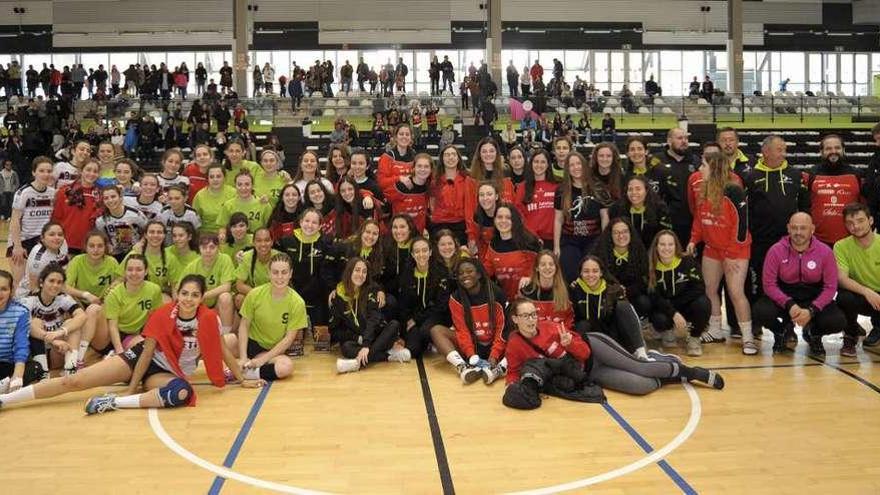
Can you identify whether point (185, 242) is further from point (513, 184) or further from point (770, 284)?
point (770, 284)

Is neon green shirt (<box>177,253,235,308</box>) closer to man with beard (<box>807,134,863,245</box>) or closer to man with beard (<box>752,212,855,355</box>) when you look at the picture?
man with beard (<box>752,212,855,355</box>)

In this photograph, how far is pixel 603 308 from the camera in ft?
20.2

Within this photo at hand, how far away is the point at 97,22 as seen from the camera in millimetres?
28578

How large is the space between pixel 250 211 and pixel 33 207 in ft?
7.29

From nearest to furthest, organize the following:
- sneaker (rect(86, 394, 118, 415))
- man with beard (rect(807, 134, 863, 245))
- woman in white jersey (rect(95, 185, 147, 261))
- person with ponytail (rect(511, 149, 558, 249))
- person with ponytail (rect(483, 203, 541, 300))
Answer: sneaker (rect(86, 394, 118, 415))
person with ponytail (rect(483, 203, 541, 300))
man with beard (rect(807, 134, 863, 245))
woman in white jersey (rect(95, 185, 147, 261))
person with ponytail (rect(511, 149, 558, 249))

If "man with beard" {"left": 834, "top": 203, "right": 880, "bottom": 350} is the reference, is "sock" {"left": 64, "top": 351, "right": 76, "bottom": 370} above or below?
below

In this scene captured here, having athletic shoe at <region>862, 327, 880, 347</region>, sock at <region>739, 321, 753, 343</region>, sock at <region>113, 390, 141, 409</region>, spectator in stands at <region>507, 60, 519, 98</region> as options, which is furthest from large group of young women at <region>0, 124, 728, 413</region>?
spectator in stands at <region>507, 60, 519, 98</region>

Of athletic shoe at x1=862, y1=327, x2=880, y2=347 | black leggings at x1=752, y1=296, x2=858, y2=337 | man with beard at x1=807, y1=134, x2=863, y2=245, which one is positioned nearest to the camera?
black leggings at x1=752, y1=296, x2=858, y2=337

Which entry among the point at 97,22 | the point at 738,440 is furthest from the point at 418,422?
the point at 97,22

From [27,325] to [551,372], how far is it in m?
4.14

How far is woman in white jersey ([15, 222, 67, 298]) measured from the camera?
6.58 m

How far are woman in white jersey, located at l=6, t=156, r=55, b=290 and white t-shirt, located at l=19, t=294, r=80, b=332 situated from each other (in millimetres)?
1443

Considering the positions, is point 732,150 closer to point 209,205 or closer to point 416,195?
point 416,195

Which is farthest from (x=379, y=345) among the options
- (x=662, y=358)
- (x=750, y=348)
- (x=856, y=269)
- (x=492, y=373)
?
(x=856, y=269)
